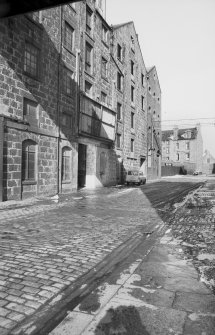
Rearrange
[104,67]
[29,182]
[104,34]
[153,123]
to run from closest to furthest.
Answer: [29,182]
[104,67]
[104,34]
[153,123]

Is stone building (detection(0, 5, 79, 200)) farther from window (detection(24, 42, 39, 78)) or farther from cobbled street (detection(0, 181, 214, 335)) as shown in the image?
cobbled street (detection(0, 181, 214, 335))

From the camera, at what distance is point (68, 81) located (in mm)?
17531

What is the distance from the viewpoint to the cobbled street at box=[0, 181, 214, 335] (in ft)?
10.5

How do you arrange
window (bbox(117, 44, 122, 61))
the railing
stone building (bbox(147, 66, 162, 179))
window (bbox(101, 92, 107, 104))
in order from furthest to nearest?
stone building (bbox(147, 66, 162, 179)) → window (bbox(117, 44, 122, 61)) → window (bbox(101, 92, 107, 104)) → the railing

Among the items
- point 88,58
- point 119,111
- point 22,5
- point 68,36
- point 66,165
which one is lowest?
point 66,165

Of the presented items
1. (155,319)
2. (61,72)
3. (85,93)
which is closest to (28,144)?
(61,72)

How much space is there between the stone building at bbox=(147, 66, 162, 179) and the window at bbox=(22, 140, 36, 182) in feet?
76.9

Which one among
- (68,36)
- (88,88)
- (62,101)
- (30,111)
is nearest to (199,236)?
(30,111)

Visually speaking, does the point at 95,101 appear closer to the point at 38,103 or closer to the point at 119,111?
the point at 119,111

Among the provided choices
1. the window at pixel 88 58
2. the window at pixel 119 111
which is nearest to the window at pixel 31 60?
the window at pixel 88 58

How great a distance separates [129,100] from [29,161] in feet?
59.5

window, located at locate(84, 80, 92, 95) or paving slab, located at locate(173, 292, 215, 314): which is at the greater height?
window, located at locate(84, 80, 92, 95)

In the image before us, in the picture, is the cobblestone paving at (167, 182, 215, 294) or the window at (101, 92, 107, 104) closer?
the cobblestone paving at (167, 182, 215, 294)

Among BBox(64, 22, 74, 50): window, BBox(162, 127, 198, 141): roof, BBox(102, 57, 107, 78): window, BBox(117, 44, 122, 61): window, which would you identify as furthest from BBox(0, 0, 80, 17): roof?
BBox(162, 127, 198, 141): roof
